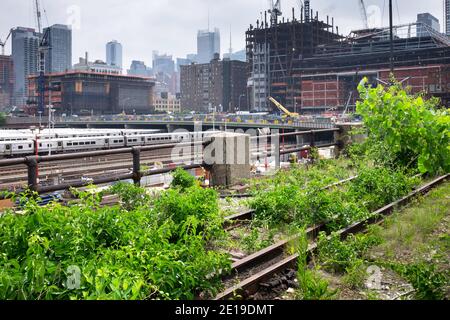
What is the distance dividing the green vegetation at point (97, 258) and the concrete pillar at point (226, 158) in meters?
5.89

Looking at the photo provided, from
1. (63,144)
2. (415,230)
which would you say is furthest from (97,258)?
(63,144)

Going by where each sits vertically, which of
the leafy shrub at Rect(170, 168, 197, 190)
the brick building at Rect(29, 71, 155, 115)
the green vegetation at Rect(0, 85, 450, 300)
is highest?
the brick building at Rect(29, 71, 155, 115)

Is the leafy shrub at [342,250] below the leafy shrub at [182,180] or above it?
below

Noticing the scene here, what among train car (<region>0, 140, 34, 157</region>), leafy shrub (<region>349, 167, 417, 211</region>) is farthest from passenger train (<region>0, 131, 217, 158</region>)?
leafy shrub (<region>349, 167, 417, 211</region>)

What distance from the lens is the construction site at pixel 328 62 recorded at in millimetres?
116938

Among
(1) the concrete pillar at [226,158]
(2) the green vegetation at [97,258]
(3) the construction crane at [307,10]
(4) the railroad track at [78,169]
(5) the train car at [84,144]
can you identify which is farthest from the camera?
(3) the construction crane at [307,10]

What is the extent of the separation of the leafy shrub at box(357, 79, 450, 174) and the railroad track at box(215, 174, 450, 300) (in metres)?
2.14

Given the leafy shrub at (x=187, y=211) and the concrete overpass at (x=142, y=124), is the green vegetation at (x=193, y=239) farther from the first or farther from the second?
the concrete overpass at (x=142, y=124)

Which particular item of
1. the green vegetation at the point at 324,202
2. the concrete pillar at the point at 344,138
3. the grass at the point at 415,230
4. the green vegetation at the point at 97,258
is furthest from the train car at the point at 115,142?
the green vegetation at the point at 97,258

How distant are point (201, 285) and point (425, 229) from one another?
4482mm

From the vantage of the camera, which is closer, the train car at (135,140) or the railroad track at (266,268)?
the railroad track at (266,268)

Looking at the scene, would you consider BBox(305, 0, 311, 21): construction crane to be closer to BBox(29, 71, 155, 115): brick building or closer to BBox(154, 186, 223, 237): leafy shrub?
BBox(29, 71, 155, 115): brick building

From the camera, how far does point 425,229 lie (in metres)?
7.79

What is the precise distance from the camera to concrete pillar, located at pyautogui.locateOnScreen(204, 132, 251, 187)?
1220cm
